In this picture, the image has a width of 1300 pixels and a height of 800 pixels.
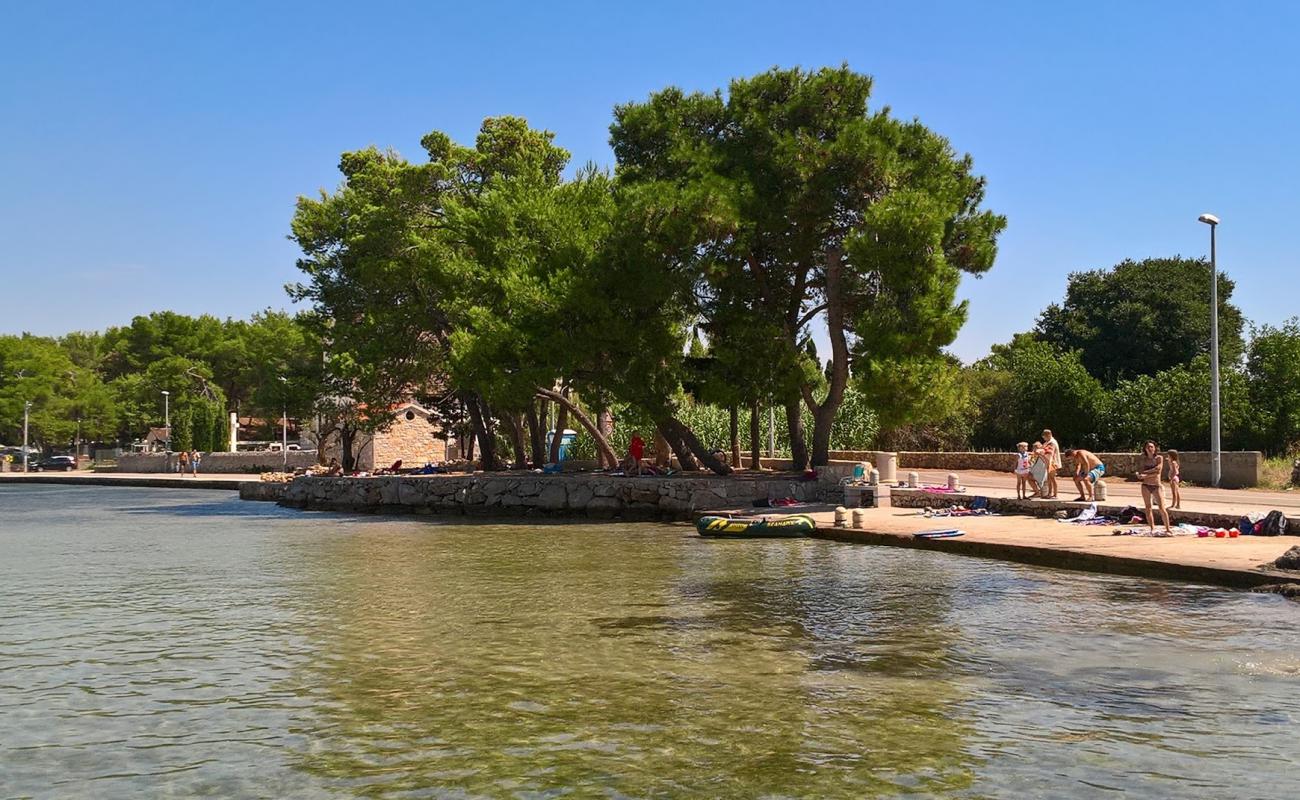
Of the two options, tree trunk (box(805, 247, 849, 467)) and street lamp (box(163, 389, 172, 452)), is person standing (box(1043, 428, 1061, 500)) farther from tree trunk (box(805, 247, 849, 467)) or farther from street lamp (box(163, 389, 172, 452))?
street lamp (box(163, 389, 172, 452))

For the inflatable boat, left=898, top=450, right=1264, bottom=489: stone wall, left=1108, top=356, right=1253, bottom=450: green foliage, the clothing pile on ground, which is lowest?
the inflatable boat

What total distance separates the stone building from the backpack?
49.4 metres

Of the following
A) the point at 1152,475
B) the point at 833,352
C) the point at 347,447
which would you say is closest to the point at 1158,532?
the point at 1152,475

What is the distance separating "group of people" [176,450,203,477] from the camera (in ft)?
255

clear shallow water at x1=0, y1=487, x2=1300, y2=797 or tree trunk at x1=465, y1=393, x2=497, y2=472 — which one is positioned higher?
tree trunk at x1=465, y1=393, x2=497, y2=472

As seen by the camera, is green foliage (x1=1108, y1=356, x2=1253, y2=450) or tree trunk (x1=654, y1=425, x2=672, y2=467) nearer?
green foliage (x1=1108, y1=356, x2=1253, y2=450)

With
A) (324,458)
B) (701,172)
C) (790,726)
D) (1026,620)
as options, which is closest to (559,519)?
(701,172)

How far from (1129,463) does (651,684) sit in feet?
102

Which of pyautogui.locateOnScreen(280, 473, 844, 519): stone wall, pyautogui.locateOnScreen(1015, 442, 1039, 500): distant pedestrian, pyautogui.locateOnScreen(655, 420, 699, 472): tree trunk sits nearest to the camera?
pyautogui.locateOnScreen(1015, 442, 1039, 500): distant pedestrian

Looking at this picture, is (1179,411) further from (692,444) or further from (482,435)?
(482,435)

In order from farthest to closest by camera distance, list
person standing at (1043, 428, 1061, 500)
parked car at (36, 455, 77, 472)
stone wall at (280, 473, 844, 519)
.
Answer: parked car at (36, 455, 77, 472) → stone wall at (280, 473, 844, 519) → person standing at (1043, 428, 1061, 500)

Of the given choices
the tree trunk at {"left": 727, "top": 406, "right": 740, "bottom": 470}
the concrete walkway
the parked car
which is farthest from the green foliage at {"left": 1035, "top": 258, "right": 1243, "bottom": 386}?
the parked car

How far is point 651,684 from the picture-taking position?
1143 cm

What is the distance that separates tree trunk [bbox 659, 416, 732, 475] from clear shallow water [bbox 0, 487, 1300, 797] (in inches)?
586
